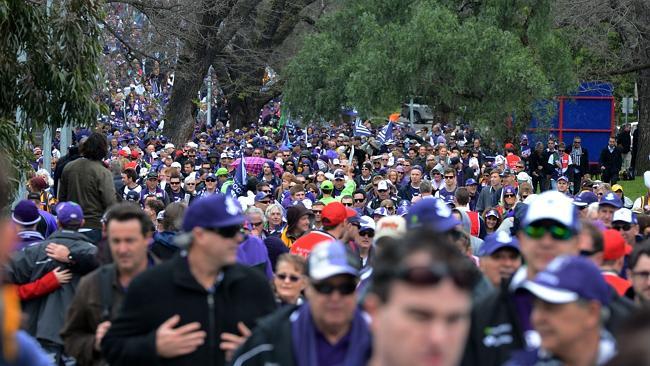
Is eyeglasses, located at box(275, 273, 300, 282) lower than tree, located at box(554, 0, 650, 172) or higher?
lower

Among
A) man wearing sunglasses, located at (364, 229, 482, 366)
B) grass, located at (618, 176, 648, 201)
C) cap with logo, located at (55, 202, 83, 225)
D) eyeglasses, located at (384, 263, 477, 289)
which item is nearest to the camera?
man wearing sunglasses, located at (364, 229, 482, 366)

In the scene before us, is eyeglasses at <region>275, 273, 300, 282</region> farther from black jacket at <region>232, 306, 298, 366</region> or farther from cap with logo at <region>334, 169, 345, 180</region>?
cap with logo at <region>334, 169, 345, 180</region>

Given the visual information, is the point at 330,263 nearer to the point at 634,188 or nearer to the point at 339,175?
the point at 339,175

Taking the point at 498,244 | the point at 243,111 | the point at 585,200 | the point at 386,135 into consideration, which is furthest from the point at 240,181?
the point at 243,111

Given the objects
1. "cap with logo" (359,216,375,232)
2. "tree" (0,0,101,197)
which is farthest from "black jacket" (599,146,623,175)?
"cap with logo" (359,216,375,232)

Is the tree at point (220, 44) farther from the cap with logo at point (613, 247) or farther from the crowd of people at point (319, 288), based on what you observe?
the cap with logo at point (613, 247)

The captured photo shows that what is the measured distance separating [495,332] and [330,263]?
73 centimetres

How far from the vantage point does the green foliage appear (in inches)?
1061

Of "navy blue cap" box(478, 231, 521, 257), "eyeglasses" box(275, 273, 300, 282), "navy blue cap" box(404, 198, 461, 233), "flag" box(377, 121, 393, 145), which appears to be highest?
"flag" box(377, 121, 393, 145)

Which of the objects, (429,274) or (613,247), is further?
(613,247)

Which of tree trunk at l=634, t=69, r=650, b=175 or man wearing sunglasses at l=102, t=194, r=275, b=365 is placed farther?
tree trunk at l=634, t=69, r=650, b=175

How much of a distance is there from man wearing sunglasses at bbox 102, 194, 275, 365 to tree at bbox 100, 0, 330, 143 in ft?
74.5

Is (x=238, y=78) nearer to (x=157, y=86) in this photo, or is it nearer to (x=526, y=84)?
(x=157, y=86)

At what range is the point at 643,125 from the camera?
38.1 metres
